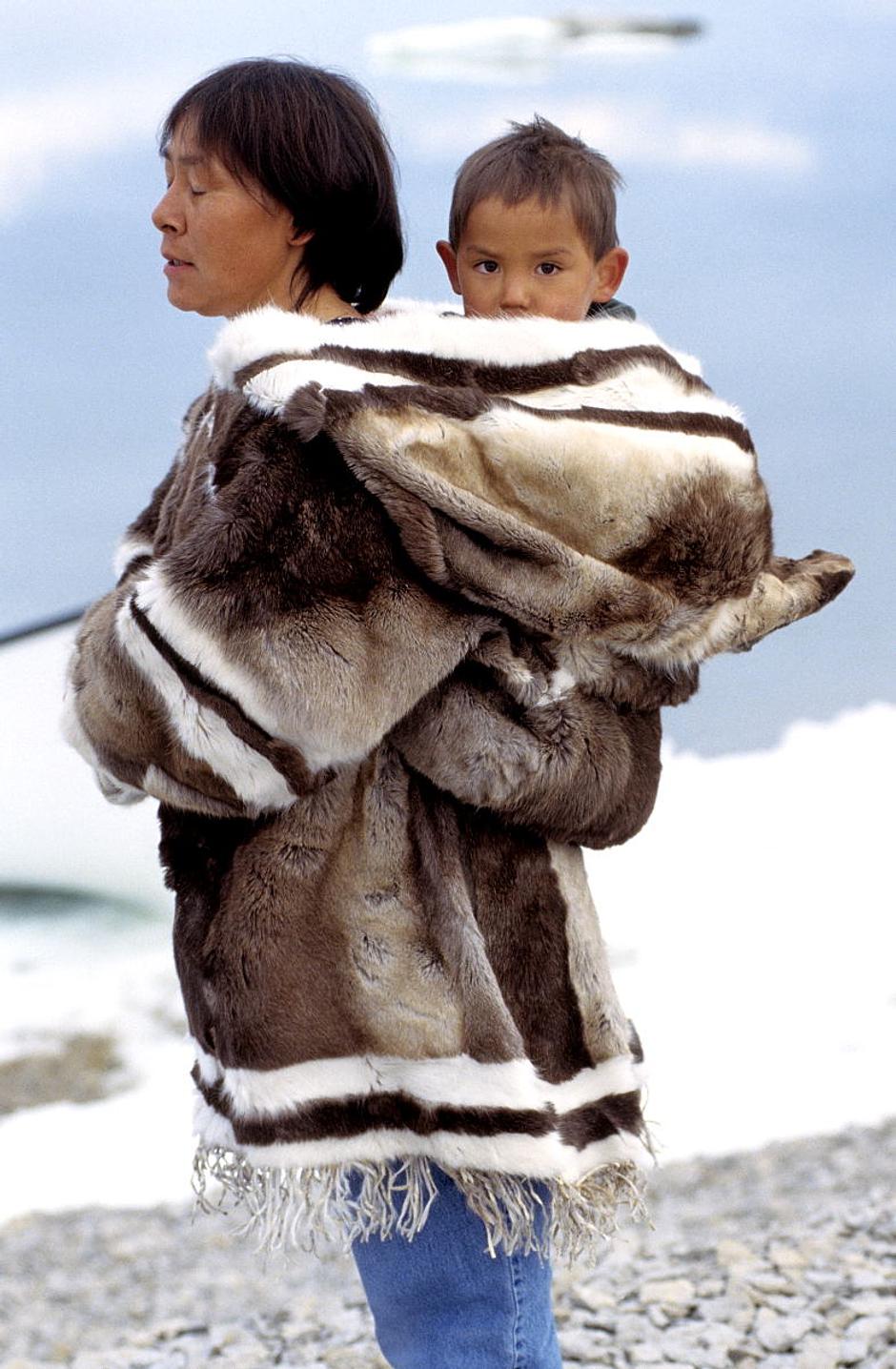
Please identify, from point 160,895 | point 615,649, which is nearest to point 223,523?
point 615,649

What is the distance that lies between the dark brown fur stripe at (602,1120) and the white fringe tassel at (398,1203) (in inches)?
1.4

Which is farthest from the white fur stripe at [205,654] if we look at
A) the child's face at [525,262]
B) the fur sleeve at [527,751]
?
the child's face at [525,262]

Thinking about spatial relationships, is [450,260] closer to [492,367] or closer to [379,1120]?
[492,367]

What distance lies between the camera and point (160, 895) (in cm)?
543

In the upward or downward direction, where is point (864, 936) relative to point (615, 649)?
upward

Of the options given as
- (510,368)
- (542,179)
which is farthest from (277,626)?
(542,179)

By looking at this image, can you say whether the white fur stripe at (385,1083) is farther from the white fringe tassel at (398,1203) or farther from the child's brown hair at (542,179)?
the child's brown hair at (542,179)

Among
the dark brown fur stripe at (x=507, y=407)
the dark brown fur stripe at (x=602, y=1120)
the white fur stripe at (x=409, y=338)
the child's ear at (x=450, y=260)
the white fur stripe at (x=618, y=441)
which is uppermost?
the child's ear at (x=450, y=260)

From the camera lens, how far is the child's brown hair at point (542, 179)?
1.64 metres

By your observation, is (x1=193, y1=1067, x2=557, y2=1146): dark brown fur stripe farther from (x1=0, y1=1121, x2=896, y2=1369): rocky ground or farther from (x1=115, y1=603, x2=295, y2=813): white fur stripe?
(x1=0, y1=1121, x2=896, y2=1369): rocky ground

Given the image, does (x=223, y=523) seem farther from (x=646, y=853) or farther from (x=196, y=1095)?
(x=646, y=853)

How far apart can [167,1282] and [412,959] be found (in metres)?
2.42

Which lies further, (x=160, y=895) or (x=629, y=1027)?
(x=160, y=895)

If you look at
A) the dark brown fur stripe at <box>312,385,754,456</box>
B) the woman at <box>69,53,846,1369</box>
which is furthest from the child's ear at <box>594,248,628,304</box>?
the dark brown fur stripe at <box>312,385,754,456</box>
